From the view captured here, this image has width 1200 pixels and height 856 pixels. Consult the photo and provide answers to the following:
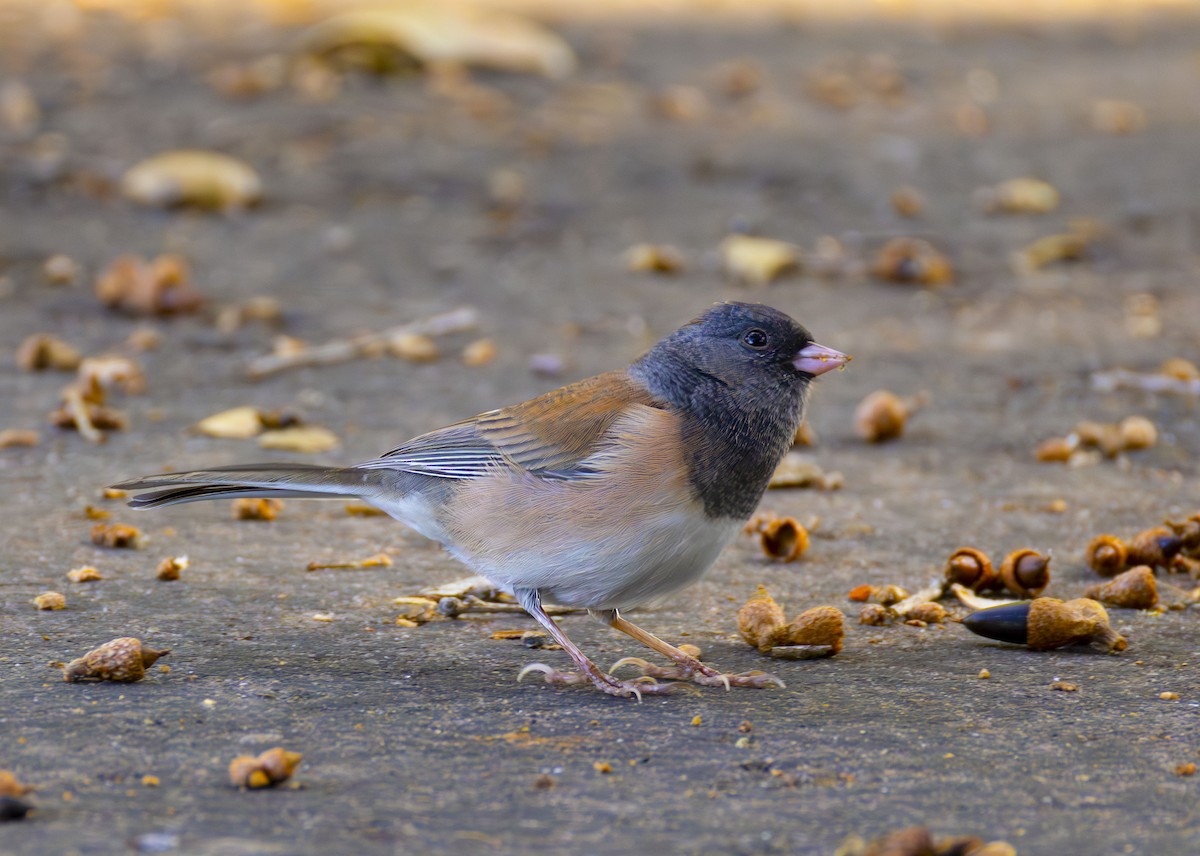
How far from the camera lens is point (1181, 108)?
852 centimetres

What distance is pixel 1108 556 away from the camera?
325 centimetres

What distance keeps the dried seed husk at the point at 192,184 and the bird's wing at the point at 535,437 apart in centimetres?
386

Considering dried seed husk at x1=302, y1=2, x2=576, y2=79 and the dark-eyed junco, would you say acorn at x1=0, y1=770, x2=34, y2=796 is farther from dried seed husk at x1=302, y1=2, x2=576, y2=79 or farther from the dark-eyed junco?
dried seed husk at x1=302, y1=2, x2=576, y2=79

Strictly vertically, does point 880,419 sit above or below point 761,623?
above

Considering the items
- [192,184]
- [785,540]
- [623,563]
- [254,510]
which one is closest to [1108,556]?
[785,540]

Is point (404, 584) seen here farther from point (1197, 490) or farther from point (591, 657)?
point (1197, 490)

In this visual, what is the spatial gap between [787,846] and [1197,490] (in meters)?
2.48

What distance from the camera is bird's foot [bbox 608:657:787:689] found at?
2.68 metres

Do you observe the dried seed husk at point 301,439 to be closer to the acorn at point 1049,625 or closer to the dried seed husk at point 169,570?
the dried seed husk at point 169,570

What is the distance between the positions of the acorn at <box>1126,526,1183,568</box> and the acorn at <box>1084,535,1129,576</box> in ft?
0.10

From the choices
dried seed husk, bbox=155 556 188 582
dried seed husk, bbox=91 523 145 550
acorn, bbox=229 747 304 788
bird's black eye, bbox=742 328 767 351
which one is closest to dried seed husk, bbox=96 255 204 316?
dried seed husk, bbox=91 523 145 550

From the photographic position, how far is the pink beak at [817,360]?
2.89 metres

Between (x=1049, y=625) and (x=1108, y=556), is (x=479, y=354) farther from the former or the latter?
(x=1049, y=625)

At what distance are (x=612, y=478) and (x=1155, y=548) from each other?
4.78ft
